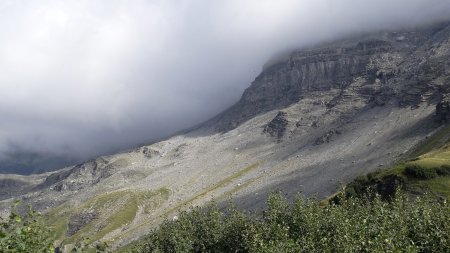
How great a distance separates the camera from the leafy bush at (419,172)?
11725 cm

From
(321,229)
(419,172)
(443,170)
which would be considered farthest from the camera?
(443,170)

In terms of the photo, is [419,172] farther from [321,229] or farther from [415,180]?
[321,229]

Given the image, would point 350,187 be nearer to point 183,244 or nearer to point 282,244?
point 183,244

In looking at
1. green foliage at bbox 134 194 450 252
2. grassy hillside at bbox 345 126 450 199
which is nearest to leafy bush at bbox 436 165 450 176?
grassy hillside at bbox 345 126 450 199

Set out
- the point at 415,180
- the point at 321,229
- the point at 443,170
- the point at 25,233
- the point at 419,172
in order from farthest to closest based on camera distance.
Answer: the point at 443,170
the point at 419,172
the point at 415,180
the point at 321,229
the point at 25,233

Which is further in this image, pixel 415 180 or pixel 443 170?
pixel 443 170

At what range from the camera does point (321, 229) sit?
2142 inches

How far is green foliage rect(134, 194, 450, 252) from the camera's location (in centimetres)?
4019

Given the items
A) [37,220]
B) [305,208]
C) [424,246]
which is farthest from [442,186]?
[37,220]

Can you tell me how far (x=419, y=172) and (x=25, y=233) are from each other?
11507 cm

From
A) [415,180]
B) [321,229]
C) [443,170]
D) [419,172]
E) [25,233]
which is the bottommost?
[443,170]

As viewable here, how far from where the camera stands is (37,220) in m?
26.3

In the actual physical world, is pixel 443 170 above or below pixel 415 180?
below

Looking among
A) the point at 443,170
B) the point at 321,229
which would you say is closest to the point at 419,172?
the point at 443,170
